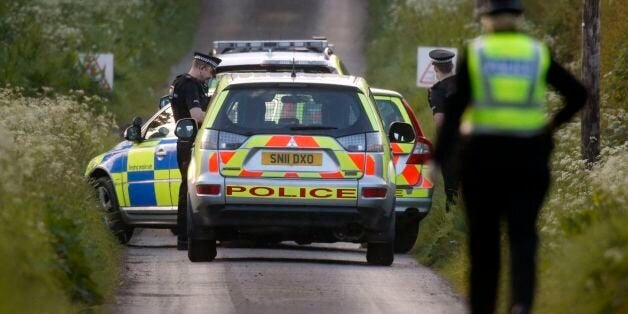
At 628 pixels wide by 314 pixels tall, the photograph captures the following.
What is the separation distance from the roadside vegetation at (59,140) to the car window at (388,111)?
2.99 meters

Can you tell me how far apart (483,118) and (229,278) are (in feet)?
16.2

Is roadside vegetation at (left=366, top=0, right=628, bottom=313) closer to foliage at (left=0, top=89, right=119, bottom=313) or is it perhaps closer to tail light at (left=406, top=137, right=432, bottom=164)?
tail light at (left=406, top=137, right=432, bottom=164)

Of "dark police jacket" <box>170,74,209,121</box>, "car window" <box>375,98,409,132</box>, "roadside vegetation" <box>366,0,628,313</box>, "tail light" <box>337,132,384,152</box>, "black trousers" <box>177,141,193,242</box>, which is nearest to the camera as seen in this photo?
"roadside vegetation" <box>366,0,628,313</box>

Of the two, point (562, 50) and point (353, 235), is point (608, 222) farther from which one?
point (562, 50)

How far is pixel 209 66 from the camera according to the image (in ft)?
53.6

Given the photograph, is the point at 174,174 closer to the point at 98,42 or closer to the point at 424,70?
the point at 424,70

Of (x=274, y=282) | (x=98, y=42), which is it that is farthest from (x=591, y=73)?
(x=98, y=42)

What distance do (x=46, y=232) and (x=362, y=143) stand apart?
396 centimetres

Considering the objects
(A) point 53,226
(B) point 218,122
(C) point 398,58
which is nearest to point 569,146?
(B) point 218,122

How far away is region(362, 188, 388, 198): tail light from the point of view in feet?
45.6

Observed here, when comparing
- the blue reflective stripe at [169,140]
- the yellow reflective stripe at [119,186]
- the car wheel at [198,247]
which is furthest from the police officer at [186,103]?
the car wheel at [198,247]

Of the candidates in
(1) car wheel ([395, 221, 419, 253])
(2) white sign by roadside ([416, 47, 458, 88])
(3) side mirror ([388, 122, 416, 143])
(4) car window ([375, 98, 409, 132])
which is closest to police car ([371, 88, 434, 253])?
(1) car wheel ([395, 221, 419, 253])

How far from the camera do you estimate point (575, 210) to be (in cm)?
1255

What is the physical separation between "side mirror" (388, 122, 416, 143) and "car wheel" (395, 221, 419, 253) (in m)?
1.32
